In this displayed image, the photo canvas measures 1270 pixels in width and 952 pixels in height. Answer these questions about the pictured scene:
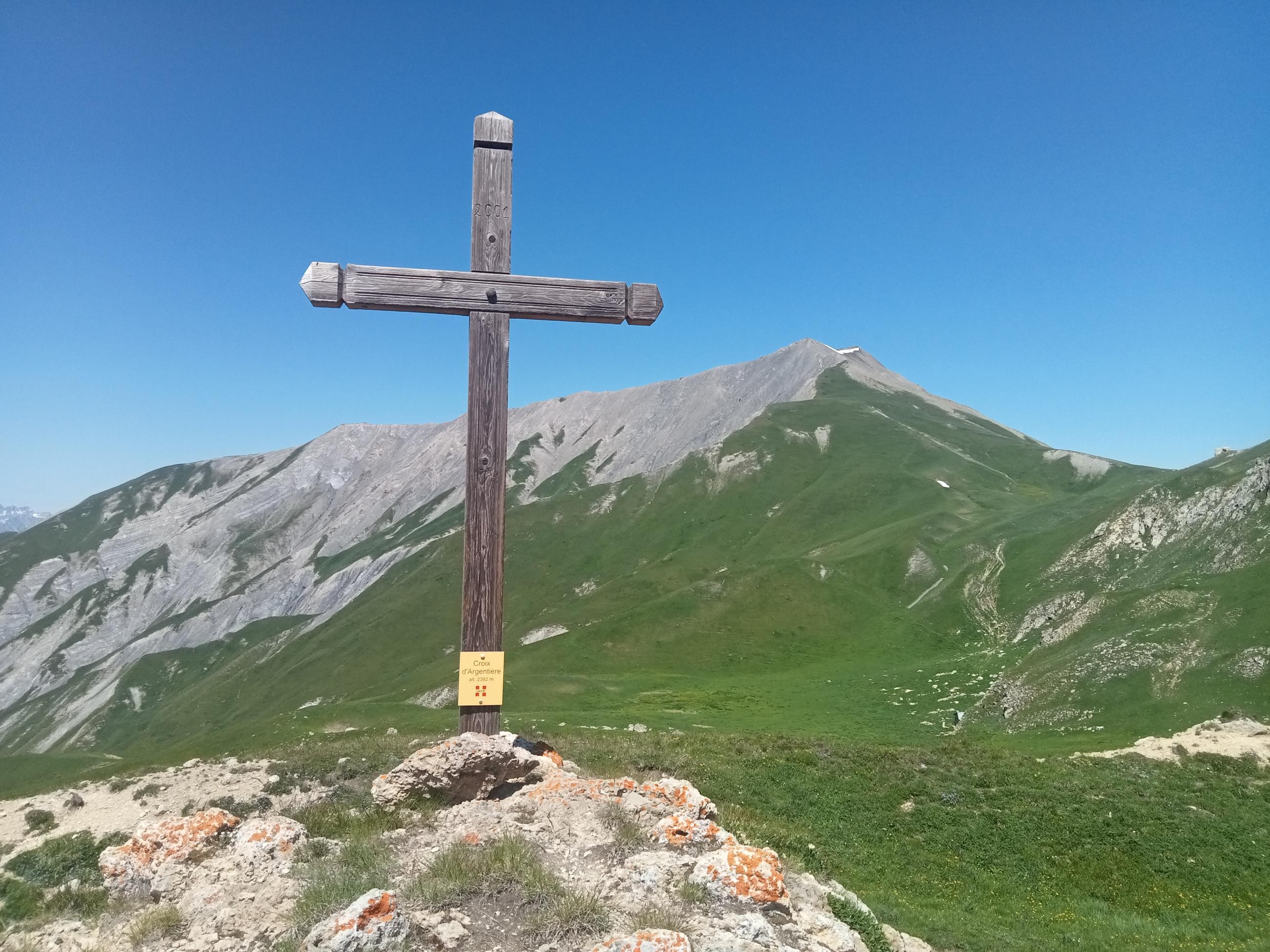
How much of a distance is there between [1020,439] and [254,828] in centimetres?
18167

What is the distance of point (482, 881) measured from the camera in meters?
5.92

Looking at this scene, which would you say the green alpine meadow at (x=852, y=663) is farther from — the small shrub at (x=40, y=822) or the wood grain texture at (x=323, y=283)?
the wood grain texture at (x=323, y=283)

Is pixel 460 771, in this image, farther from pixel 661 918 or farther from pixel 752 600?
pixel 752 600

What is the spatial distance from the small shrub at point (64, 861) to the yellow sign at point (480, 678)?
13.3 ft

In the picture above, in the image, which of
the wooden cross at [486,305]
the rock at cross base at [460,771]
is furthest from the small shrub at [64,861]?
the wooden cross at [486,305]

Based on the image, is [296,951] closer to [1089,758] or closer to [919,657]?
[1089,758]

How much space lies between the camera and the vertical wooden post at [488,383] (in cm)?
908

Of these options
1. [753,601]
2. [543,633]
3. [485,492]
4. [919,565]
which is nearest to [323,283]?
[485,492]

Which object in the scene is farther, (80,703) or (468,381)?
(80,703)

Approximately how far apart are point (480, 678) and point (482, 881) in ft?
10.6

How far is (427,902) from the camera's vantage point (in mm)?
5586

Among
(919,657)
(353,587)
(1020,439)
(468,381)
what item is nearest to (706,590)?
(919,657)

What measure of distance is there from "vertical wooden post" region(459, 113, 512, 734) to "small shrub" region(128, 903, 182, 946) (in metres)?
3.55

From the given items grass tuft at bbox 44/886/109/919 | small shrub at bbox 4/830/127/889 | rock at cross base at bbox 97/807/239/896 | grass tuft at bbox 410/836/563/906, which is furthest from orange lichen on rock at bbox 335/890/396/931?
small shrub at bbox 4/830/127/889
